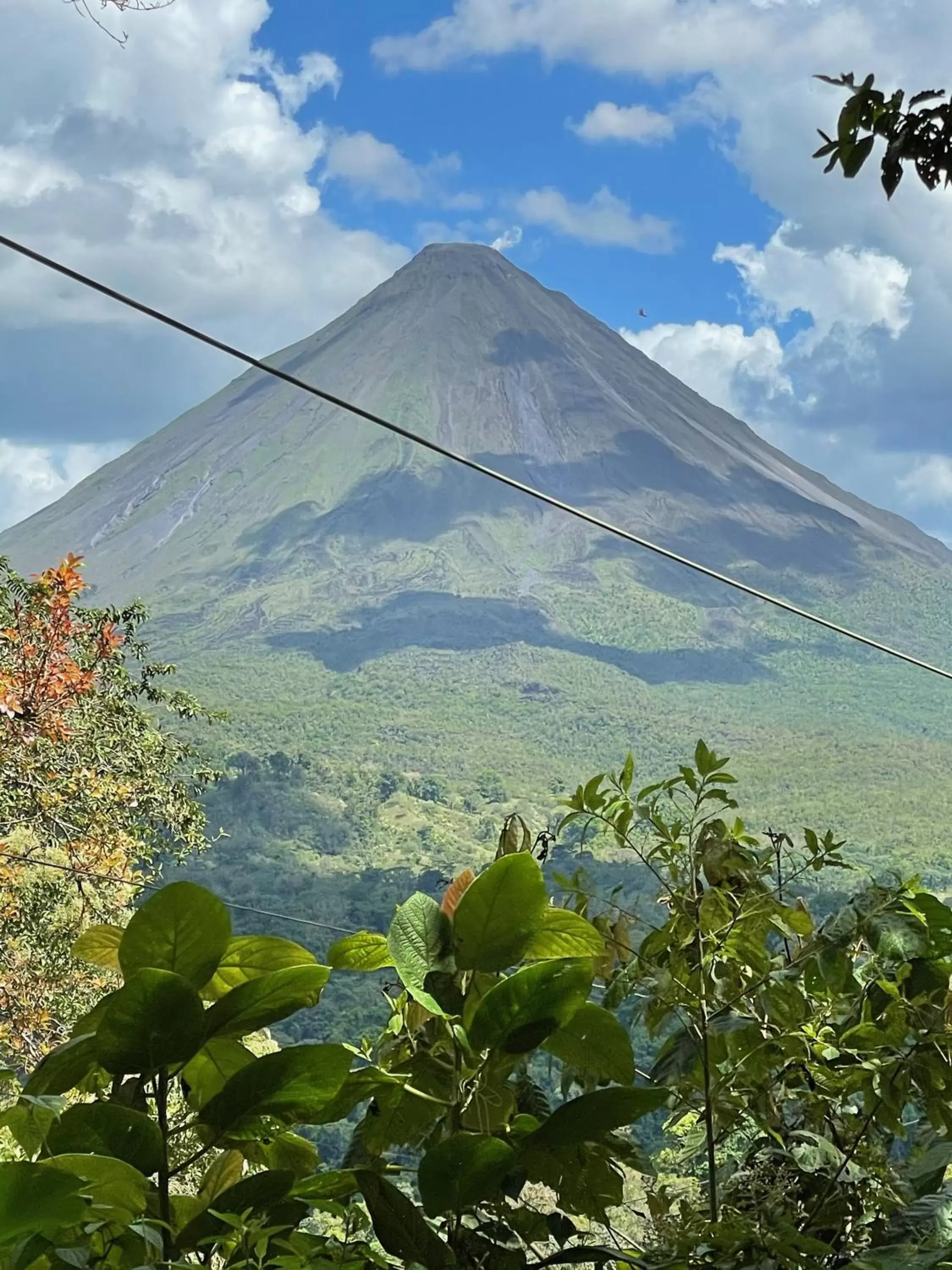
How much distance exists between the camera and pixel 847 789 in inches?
1277

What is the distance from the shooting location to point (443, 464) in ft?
195

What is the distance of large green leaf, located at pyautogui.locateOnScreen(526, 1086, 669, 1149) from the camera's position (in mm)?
360

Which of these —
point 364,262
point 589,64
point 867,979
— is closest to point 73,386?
point 364,262

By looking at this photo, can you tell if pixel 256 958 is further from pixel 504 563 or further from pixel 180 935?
pixel 504 563

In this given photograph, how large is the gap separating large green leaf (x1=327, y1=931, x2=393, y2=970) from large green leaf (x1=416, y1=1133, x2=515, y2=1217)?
93mm

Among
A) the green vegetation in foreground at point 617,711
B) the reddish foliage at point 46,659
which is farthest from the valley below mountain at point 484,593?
the reddish foliage at point 46,659

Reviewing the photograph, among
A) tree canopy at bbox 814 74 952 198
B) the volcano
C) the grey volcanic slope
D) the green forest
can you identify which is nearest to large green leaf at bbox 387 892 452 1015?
the green forest

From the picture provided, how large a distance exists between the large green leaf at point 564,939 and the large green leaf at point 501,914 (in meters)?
0.03

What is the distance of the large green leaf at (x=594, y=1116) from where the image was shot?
360 millimetres

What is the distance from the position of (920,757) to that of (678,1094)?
3705 cm

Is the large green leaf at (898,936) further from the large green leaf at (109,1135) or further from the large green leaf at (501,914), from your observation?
the large green leaf at (109,1135)

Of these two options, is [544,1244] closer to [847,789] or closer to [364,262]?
[847,789]

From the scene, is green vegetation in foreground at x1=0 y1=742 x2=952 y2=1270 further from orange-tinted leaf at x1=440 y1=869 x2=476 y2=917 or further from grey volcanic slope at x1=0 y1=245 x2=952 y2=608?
grey volcanic slope at x1=0 y1=245 x2=952 y2=608

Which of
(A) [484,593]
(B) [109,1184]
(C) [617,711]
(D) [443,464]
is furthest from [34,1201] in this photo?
(D) [443,464]
